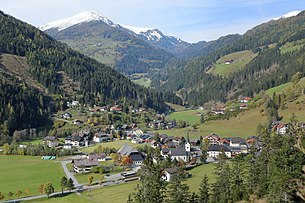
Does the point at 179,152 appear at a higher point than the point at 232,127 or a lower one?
lower

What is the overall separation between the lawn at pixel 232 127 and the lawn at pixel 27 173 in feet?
148

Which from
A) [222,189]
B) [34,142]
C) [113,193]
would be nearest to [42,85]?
[34,142]

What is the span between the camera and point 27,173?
3056 inches

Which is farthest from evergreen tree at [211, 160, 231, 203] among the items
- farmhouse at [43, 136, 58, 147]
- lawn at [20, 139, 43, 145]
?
lawn at [20, 139, 43, 145]

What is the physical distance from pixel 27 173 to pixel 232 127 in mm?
69808

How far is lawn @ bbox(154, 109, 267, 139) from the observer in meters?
114

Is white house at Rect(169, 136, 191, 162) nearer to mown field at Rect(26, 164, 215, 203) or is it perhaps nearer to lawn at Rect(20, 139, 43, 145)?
mown field at Rect(26, 164, 215, 203)

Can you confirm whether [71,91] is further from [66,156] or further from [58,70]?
[66,156]

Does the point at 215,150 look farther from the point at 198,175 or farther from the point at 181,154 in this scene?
the point at 198,175

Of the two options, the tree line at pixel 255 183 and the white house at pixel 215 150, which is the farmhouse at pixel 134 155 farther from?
the tree line at pixel 255 183

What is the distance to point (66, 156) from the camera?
97.2 m

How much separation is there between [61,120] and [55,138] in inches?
864

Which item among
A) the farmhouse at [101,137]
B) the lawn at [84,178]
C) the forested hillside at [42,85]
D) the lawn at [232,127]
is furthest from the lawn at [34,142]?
the lawn at [84,178]

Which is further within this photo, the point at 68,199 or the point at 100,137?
the point at 100,137
